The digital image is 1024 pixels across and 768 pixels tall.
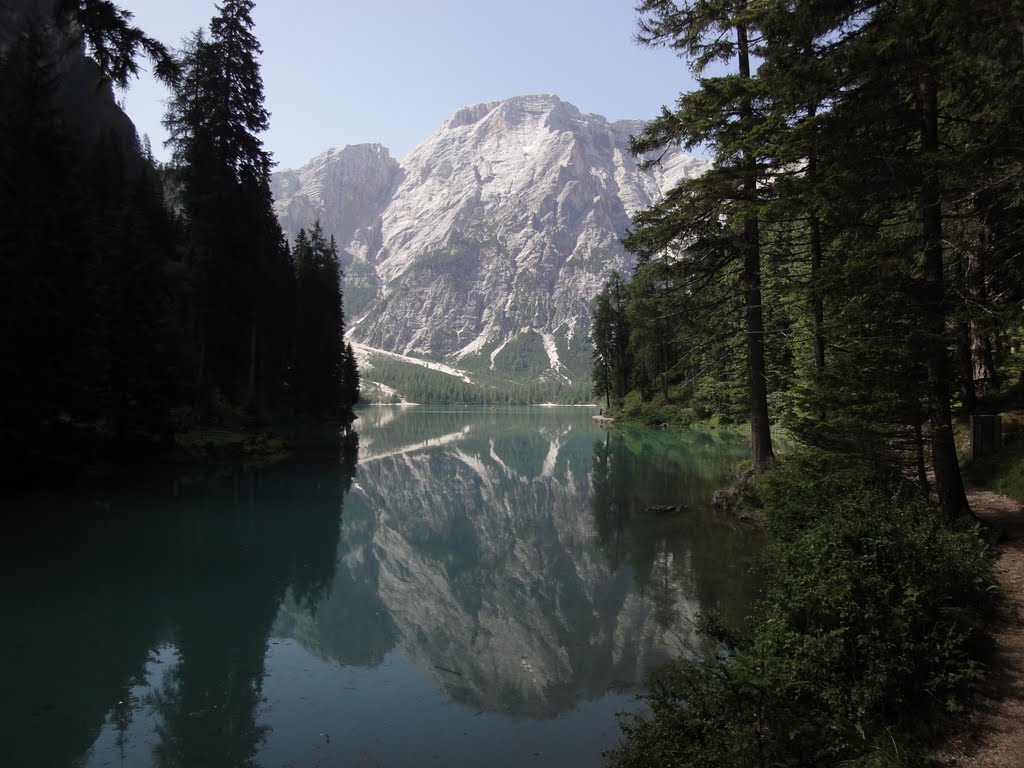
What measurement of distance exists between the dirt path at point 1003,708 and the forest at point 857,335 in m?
0.13

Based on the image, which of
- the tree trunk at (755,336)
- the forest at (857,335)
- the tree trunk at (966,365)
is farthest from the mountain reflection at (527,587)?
the tree trunk at (966,365)

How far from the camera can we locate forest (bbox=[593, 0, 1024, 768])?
4.98 meters

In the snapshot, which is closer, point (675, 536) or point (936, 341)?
point (936, 341)

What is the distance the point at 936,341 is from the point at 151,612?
42.2 ft

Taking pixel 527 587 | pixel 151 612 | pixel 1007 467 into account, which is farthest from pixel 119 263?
pixel 1007 467

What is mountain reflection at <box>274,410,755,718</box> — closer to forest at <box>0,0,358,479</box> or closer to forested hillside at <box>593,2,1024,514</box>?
forested hillside at <box>593,2,1024,514</box>

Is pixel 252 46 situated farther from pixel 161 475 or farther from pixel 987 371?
pixel 987 371

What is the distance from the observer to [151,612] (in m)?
9.42

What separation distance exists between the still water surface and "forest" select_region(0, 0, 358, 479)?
157 inches

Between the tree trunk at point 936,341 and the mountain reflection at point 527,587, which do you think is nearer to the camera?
the mountain reflection at point 527,587

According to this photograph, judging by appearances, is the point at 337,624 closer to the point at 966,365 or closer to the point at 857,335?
the point at 857,335

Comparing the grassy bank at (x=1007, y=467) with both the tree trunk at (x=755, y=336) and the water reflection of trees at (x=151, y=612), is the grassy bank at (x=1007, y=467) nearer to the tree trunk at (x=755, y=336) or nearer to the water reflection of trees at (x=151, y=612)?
the tree trunk at (x=755, y=336)

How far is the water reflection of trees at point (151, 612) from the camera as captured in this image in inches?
241

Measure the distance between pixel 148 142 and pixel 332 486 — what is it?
353ft
